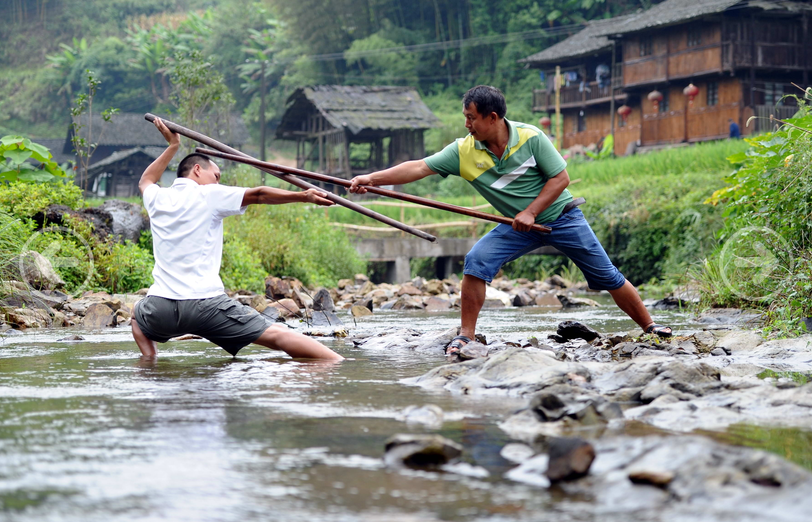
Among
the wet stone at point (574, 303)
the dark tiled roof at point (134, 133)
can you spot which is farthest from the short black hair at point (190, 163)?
the dark tiled roof at point (134, 133)

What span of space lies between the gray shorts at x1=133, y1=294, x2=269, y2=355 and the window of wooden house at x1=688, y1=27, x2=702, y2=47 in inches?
1155

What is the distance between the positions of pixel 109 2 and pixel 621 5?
40.0 metres

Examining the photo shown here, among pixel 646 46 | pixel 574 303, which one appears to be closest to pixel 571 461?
pixel 574 303

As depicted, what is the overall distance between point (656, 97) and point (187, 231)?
30.0 metres

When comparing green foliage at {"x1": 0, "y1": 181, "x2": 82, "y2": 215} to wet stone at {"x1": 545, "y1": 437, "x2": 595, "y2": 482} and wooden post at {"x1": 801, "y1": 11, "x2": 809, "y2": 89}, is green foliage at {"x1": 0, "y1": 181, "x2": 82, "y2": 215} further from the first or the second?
wooden post at {"x1": 801, "y1": 11, "x2": 809, "y2": 89}

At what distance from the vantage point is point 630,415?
3285 millimetres

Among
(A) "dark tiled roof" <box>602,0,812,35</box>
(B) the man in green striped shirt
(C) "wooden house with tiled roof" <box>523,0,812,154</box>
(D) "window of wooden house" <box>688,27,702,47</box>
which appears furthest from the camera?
(D) "window of wooden house" <box>688,27,702,47</box>

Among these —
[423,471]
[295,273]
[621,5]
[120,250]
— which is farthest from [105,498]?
[621,5]

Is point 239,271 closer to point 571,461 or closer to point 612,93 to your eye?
point 571,461

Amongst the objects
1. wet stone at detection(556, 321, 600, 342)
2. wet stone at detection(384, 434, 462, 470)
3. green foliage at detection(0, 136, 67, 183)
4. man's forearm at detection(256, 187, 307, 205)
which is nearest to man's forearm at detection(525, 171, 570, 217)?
wet stone at detection(556, 321, 600, 342)

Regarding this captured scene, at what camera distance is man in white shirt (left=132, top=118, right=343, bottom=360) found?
16.1 feet

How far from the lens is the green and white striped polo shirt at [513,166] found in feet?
18.3

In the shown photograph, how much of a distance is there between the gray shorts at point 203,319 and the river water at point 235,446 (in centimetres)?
19

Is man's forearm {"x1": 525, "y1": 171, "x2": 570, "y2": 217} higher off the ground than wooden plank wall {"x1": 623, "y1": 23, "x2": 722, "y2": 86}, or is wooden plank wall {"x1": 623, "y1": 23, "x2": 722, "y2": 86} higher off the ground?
wooden plank wall {"x1": 623, "y1": 23, "x2": 722, "y2": 86}
